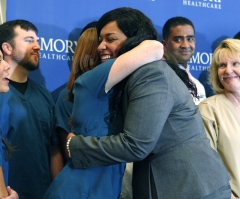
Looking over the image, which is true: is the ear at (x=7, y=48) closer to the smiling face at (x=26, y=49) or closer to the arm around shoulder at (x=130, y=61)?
the smiling face at (x=26, y=49)

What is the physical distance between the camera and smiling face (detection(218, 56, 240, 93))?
102 inches

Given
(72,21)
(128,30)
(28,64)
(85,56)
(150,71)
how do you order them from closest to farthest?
(150,71) → (128,30) → (85,56) → (28,64) → (72,21)

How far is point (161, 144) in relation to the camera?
168 centimetres

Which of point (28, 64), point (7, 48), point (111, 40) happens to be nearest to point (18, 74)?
point (28, 64)

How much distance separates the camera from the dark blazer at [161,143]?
160 centimetres

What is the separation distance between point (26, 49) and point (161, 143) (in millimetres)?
1439

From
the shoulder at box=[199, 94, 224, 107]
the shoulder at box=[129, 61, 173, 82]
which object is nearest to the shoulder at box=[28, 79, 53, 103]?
the shoulder at box=[199, 94, 224, 107]

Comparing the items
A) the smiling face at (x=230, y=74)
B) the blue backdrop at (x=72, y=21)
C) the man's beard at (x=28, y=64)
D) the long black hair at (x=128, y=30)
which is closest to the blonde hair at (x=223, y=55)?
the smiling face at (x=230, y=74)

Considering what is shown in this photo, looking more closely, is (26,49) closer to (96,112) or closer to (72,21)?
(72,21)

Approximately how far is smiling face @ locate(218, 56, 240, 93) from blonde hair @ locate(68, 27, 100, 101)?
0.73 meters

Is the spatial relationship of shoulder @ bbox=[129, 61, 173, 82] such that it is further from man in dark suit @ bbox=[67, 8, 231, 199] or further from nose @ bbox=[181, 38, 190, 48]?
nose @ bbox=[181, 38, 190, 48]

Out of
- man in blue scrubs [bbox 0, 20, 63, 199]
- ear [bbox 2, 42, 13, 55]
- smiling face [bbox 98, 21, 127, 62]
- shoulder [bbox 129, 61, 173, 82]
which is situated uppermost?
smiling face [bbox 98, 21, 127, 62]

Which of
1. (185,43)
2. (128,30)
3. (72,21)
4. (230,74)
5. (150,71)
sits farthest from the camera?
(185,43)

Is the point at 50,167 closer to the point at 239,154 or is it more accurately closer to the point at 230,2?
the point at 239,154
